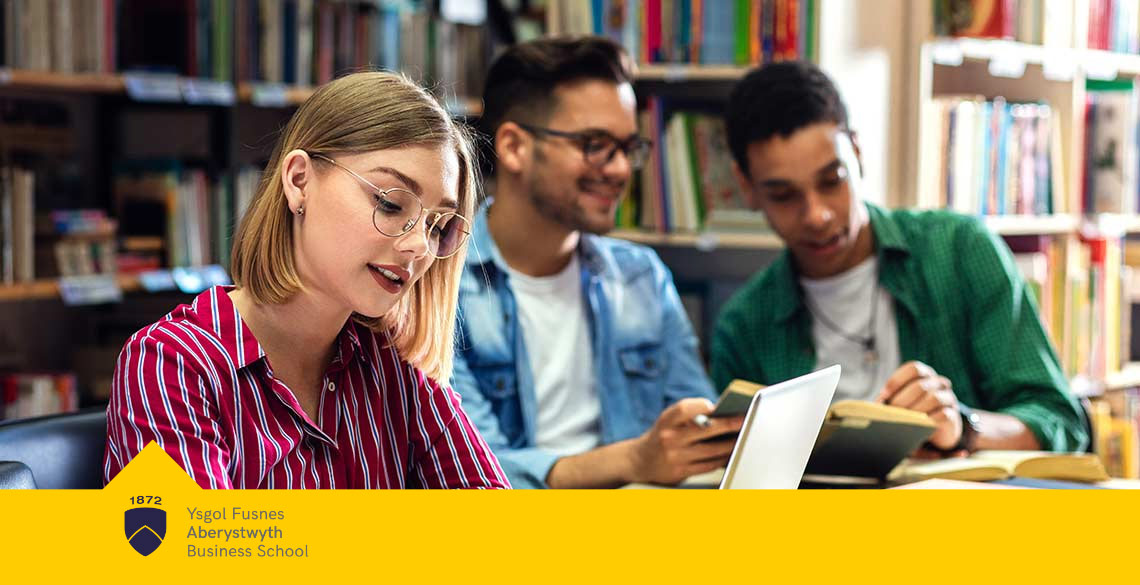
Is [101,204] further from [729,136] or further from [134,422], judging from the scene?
[134,422]

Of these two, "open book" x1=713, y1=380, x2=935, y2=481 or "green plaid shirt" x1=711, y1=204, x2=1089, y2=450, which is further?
"green plaid shirt" x1=711, y1=204, x2=1089, y2=450

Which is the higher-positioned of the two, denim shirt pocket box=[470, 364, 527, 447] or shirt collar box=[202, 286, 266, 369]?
shirt collar box=[202, 286, 266, 369]

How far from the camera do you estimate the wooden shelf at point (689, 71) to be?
2.55 meters

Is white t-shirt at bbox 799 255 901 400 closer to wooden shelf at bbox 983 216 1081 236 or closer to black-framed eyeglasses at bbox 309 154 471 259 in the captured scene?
wooden shelf at bbox 983 216 1081 236

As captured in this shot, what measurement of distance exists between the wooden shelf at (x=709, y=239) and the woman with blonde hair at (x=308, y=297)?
4.57 ft

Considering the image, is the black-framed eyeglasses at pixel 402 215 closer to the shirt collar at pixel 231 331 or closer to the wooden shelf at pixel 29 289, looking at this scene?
the shirt collar at pixel 231 331

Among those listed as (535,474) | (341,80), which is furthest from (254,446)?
(535,474)

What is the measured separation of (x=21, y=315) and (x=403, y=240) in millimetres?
2319

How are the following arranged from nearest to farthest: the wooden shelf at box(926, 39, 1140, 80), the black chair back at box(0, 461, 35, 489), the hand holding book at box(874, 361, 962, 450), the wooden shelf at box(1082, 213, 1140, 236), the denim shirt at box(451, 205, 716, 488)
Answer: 1. the black chair back at box(0, 461, 35, 489)
2. the hand holding book at box(874, 361, 962, 450)
3. the denim shirt at box(451, 205, 716, 488)
4. the wooden shelf at box(926, 39, 1140, 80)
5. the wooden shelf at box(1082, 213, 1140, 236)

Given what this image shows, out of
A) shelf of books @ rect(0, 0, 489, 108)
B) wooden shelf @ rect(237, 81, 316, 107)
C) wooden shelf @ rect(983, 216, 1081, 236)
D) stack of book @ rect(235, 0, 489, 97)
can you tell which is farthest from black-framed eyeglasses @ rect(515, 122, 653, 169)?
wooden shelf @ rect(237, 81, 316, 107)

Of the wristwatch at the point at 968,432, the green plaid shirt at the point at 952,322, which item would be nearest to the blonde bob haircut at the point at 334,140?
the wristwatch at the point at 968,432

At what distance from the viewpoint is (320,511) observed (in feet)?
2.07

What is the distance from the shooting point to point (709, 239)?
258 centimetres

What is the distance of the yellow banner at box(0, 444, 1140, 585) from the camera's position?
627 millimetres
